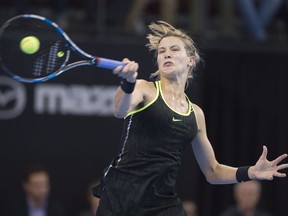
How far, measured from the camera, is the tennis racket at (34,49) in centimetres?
623

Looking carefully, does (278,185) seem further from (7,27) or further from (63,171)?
(7,27)

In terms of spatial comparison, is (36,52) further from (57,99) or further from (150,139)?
(57,99)

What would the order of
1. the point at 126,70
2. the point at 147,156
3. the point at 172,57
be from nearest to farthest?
the point at 126,70
the point at 147,156
the point at 172,57

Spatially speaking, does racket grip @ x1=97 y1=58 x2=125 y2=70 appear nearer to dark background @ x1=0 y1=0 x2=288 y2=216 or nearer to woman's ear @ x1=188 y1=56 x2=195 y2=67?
woman's ear @ x1=188 y1=56 x2=195 y2=67

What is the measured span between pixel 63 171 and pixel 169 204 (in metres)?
3.93

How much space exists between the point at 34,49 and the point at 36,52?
28 mm

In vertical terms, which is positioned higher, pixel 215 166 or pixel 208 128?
pixel 208 128

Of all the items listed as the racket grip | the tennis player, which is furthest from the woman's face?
the racket grip

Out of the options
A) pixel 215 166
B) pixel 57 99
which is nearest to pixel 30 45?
pixel 215 166

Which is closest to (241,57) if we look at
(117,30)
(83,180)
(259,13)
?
(259,13)

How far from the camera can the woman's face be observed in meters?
6.28

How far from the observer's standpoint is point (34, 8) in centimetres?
1065

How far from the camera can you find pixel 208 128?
10406 millimetres

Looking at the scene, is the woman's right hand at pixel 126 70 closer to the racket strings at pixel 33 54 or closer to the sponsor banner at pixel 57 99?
the racket strings at pixel 33 54
